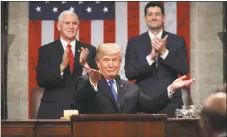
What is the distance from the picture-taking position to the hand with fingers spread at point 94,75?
13.3 feet

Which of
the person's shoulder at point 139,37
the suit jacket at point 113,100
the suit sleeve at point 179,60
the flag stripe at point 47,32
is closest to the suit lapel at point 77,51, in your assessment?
the flag stripe at point 47,32

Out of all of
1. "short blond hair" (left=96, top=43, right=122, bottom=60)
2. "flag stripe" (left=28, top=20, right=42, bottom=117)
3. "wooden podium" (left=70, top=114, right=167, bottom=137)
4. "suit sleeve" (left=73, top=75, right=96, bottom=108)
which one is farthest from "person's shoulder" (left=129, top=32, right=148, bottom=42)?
"wooden podium" (left=70, top=114, right=167, bottom=137)

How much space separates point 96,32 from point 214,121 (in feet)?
18.4

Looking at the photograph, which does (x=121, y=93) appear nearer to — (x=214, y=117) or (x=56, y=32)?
(x=56, y=32)

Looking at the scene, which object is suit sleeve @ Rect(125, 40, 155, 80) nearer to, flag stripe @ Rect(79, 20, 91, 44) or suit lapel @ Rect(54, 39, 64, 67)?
flag stripe @ Rect(79, 20, 91, 44)

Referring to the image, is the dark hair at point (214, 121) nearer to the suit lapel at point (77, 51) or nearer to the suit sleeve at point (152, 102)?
the suit sleeve at point (152, 102)

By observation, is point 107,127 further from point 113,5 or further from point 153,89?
point 113,5

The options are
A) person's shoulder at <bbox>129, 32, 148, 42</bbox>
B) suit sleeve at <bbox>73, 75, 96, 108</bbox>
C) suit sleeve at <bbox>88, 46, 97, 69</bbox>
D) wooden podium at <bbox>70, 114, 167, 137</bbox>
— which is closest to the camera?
wooden podium at <bbox>70, 114, 167, 137</bbox>

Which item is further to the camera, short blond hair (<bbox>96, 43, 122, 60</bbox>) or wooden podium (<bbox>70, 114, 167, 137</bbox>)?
short blond hair (<bbox>96, 43, 122, 60</bbox>)

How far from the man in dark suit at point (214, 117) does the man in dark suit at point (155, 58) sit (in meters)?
4.68

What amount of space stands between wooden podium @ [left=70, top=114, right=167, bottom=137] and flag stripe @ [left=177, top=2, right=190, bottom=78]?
312cm

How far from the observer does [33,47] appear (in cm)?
703

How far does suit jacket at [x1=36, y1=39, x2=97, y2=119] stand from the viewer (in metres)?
6.39

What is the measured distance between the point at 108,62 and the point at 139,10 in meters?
2.62
